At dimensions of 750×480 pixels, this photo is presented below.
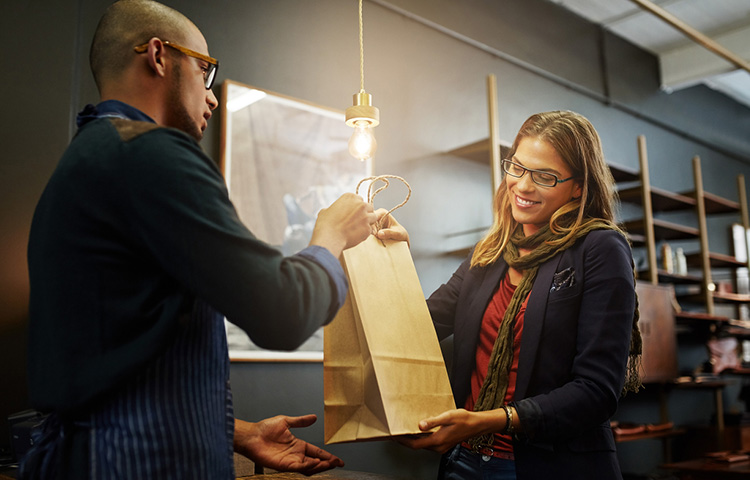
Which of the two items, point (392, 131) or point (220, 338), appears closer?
point (220, 338)

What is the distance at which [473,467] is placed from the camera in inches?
63.6

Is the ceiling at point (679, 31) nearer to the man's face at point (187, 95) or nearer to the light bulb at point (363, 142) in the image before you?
the light bulb at point (363, 142)

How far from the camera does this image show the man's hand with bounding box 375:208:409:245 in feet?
5.30

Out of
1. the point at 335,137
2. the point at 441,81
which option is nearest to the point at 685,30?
the point at 441,81

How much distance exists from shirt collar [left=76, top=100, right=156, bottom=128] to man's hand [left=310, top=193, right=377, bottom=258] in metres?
0.36

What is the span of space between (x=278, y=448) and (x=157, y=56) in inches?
33.8

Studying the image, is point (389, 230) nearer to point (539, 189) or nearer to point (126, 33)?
point (539, 189)

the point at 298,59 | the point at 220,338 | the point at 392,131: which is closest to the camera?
the point at 220,338

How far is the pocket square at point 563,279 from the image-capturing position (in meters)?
1.62

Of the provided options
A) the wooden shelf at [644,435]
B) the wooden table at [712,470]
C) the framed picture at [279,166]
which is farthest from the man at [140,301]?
the wooden shelf at [644,435]

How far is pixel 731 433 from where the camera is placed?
17.8 ft

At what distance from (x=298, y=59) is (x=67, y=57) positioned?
123cm

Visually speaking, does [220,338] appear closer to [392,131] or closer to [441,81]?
[392,131]

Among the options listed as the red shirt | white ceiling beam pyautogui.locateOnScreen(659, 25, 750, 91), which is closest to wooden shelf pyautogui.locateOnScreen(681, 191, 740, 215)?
white ceiling beam pyautogui.locateOnScreen(659, 25, 750, 91)
